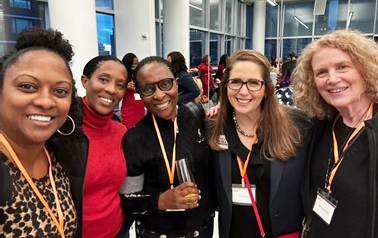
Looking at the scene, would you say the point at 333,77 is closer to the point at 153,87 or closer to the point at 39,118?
the point at 153,87

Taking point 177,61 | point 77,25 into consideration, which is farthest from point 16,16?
point 177,61

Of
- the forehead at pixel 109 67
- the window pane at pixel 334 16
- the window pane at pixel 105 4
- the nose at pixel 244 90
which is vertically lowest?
the nose at pixel 244 90

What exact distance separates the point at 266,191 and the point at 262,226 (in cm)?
17

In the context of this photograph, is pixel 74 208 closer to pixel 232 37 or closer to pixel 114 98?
pixel 114 98

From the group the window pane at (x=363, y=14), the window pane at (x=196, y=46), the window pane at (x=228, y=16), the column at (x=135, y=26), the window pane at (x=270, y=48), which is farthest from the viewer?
the window pane at (x=270, y=48)

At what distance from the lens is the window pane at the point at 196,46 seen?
9430mm

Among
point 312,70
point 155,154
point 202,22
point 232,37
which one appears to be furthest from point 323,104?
point 232,37

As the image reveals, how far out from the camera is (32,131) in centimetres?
95

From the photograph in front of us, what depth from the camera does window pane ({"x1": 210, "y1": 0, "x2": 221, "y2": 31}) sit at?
1067cm

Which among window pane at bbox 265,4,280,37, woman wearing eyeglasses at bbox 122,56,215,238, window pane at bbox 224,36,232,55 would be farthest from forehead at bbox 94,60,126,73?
window pane at bbox 265,4,280,37

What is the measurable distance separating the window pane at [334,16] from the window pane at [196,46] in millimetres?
6705

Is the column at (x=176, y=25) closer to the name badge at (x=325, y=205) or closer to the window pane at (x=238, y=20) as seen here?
the name badge at (x=325, y=205)

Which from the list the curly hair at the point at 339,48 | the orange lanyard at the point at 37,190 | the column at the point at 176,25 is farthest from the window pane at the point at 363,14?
the orange lanyard at the point at 37,190

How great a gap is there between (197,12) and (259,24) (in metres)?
5.47
